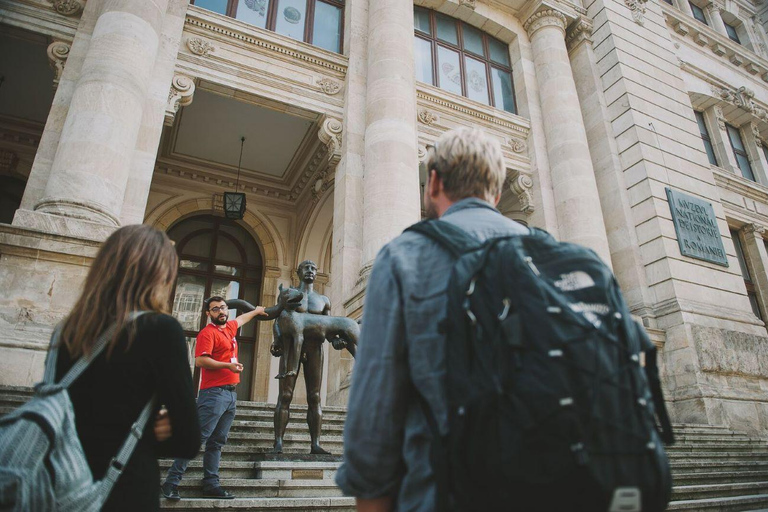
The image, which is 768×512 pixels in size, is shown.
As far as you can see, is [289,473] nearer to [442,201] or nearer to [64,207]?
[442,201]

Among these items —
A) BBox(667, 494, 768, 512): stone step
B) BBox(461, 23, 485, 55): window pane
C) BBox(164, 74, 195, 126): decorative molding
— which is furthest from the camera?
BBox(461, 23, 485, 55): window pane

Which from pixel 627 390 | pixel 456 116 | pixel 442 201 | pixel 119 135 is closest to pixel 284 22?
pixel 456 116

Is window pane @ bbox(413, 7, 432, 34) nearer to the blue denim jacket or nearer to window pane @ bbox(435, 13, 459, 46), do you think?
window pane @ bbox(435, 13, 459, 46)

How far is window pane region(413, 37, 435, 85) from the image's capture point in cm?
1291

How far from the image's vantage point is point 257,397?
509 inches

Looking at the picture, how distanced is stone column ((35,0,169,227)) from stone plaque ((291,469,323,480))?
4405 millimetres

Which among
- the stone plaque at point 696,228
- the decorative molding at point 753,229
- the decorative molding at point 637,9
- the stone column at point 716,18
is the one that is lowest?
the stone plaque at point 696,228

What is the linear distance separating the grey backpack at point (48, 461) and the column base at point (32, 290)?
4705 mm

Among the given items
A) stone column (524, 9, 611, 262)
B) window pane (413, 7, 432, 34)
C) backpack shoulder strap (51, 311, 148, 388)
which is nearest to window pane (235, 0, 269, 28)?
window pane (413, 7, 432, 34)

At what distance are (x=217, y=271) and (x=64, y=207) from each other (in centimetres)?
785

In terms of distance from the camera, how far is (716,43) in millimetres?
17281

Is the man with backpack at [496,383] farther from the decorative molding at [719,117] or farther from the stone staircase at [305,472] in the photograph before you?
the decorative molding at [719,117]

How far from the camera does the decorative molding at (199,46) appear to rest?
10070mm

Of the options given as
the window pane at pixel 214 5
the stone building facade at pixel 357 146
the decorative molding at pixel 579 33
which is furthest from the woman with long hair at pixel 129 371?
the decorative molding at pixel 579 33
